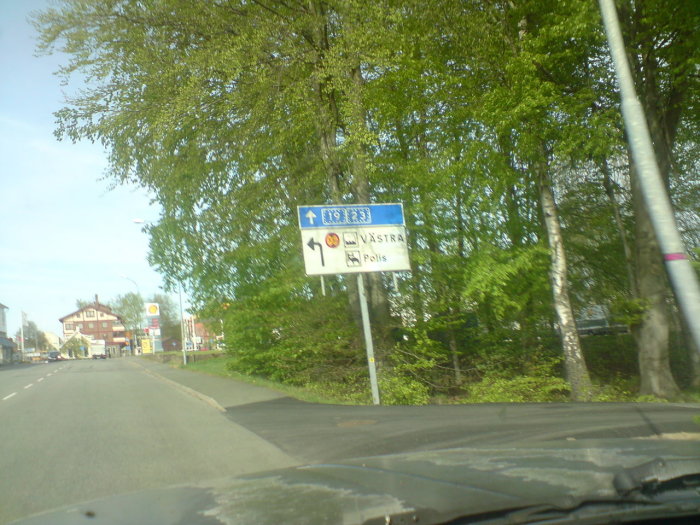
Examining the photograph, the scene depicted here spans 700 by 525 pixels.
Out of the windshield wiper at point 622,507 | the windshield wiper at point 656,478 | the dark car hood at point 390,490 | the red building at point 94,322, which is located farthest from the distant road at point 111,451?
the red building at point 94,322

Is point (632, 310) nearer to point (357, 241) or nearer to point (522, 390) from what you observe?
point (522, 390)

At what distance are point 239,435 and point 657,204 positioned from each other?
729 centimetres

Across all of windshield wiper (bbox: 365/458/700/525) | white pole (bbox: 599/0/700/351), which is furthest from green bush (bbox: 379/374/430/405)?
windshield wiper (bbox: 365/458/700/525)

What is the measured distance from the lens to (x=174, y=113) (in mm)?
14570

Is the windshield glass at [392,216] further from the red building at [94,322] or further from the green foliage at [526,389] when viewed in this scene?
the red building at [94,322]

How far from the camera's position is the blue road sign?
13.0 m

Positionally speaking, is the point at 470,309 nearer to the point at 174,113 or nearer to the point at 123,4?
the point at 174,113

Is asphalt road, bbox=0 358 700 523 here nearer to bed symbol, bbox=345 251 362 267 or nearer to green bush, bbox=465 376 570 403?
green bush, bbox=465 376 570 403

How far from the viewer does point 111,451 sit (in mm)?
8781

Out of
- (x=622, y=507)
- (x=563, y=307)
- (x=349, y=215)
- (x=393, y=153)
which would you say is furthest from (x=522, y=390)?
(x=622, y=507)

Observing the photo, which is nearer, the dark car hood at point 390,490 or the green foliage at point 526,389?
the dark car hood at point 390,490

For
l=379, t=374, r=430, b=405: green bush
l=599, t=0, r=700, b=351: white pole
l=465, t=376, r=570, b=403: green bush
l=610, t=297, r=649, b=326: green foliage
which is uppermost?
l=599, t=0, r=700, b=351: white pole

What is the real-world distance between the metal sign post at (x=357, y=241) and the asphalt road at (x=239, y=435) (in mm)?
2665

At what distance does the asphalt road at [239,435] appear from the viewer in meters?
7.09
